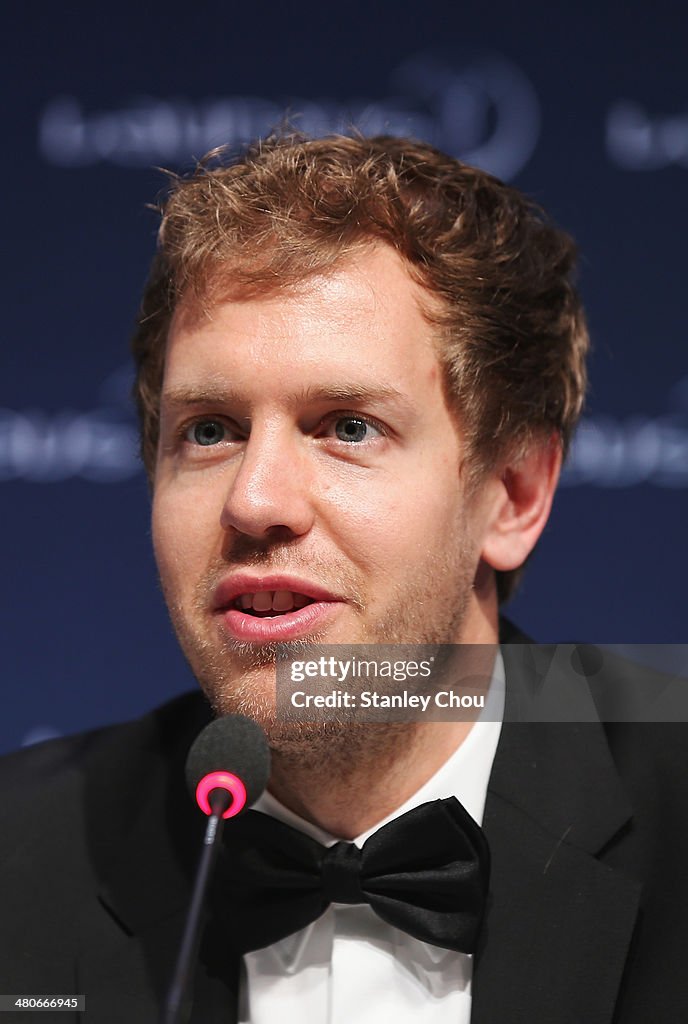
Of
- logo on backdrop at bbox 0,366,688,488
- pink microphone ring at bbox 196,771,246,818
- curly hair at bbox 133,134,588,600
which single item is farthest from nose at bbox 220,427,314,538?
logo on backdrop at bbox 0,366,688,488

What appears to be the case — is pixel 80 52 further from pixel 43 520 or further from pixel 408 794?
pixel 408 794

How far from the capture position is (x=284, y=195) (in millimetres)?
1866

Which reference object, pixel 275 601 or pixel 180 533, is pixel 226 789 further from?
pixel 180 533

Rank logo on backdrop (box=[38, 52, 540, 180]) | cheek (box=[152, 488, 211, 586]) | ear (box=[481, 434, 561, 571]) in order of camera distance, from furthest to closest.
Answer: logo on backdrop (box=[38, 52, 540, 180]), ear (box=[481, 434, 561, 571]), cheek (box=[152, 488, 211, 586])

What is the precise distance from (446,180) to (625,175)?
0.63 meters

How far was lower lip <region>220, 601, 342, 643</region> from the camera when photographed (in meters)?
1.63

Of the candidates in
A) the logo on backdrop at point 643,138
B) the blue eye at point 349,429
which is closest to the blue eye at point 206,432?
the blue eye at point 349,429

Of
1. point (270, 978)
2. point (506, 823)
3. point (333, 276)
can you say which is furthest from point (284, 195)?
point (270, 978)

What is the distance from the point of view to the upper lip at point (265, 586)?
1627 mm

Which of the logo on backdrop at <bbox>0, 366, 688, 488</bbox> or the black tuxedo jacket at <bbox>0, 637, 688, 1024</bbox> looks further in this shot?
the logo on backdrop at <bbox>0, 366, 688, 488</bbox>

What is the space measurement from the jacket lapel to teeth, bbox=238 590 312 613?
423mm

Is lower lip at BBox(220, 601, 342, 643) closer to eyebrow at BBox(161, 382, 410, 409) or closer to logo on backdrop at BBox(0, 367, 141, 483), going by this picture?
eyebrow at BBox(161, 382, 410, 409)

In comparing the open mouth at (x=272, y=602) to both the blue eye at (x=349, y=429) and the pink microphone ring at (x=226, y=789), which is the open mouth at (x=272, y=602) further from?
the pink microphone ring at (x=226, y=789)

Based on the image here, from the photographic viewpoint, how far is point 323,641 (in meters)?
1.64
